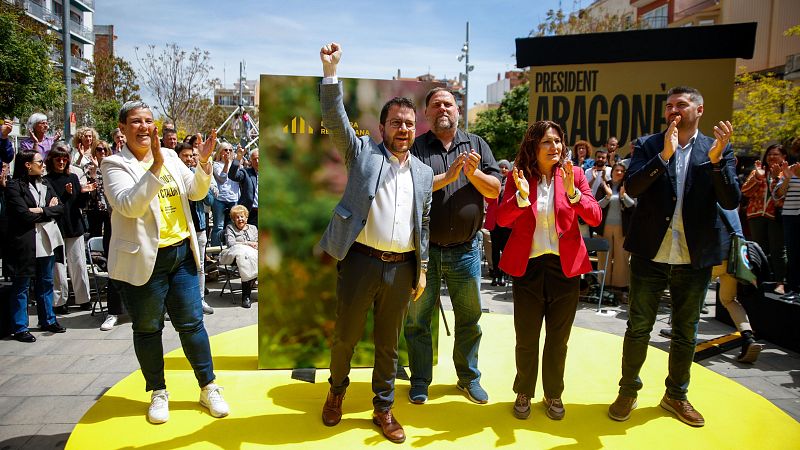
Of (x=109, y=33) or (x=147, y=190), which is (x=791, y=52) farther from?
(x=109, y=33)

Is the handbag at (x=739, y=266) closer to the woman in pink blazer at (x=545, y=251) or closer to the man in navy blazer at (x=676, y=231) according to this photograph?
the man in navy blazer at (x=676, y=231)

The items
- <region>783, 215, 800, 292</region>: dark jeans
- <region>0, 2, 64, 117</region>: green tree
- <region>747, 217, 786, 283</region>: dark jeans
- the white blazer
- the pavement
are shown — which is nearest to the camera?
the white blazer

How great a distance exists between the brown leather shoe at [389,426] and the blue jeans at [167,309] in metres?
1.13

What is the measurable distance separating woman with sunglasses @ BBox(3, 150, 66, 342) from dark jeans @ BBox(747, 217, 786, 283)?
8.84m

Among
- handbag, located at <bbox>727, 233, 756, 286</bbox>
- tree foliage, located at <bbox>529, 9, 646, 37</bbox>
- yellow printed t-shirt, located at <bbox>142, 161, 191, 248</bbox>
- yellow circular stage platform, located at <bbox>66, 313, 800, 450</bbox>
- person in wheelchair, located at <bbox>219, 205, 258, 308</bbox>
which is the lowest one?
yellow circular stage platform, located at <bbox>66, 313, 800, 450</bbox>

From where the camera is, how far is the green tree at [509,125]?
96.1 ft

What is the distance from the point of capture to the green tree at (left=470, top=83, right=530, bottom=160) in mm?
29281

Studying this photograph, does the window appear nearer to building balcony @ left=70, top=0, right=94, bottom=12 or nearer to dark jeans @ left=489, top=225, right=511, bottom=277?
dark jeans @ left=489, top=225, right=511, bottom=277

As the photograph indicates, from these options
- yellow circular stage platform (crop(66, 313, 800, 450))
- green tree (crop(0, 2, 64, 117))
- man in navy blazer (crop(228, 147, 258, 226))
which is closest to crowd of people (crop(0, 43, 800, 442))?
yellow circular stage platform (crop(66, 313, 800, 450))

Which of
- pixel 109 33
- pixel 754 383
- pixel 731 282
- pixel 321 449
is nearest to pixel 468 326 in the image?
pixel 321 449

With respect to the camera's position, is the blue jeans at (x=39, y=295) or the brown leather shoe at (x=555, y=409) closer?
the brown leather shoe at (x=555, y=409)

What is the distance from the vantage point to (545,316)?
3656 mm

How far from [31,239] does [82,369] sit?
5.22ft

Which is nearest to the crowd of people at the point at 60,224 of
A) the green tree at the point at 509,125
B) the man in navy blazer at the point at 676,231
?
the man in navy blazer at the point at 676,231
